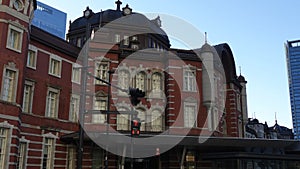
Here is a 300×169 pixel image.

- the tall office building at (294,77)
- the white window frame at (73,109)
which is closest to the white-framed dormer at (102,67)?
the white window frame at (73,109)

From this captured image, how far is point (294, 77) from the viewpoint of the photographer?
142 m

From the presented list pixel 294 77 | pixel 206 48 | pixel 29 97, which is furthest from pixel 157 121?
pixel 294 77

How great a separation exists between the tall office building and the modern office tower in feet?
297

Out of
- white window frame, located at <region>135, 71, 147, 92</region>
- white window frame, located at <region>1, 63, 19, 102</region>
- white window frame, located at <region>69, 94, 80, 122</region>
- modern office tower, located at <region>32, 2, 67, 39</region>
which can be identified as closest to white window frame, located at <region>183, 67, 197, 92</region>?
white window frame, located at <region>135, 71, 147, 92</region>

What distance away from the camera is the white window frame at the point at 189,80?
2977 centimetres

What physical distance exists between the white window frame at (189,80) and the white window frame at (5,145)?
1545 centimetres

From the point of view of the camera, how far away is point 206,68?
3058cm

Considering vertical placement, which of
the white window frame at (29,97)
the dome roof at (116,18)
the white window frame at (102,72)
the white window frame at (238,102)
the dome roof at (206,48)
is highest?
the dome roof at (116,18)

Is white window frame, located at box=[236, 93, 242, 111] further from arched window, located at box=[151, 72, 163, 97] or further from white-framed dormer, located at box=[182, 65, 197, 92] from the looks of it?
arched window, located at box=[151, 72, 163, 97]

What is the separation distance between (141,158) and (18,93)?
12.7 meters

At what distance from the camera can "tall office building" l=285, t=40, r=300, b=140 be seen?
5468 inches

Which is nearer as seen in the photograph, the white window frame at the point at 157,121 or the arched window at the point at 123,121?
the arched window at the point at 123,121

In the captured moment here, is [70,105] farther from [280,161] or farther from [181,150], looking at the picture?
[280,161]

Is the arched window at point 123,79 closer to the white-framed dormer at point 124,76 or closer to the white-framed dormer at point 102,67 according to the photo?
the white-framed dormer at point 124,76
